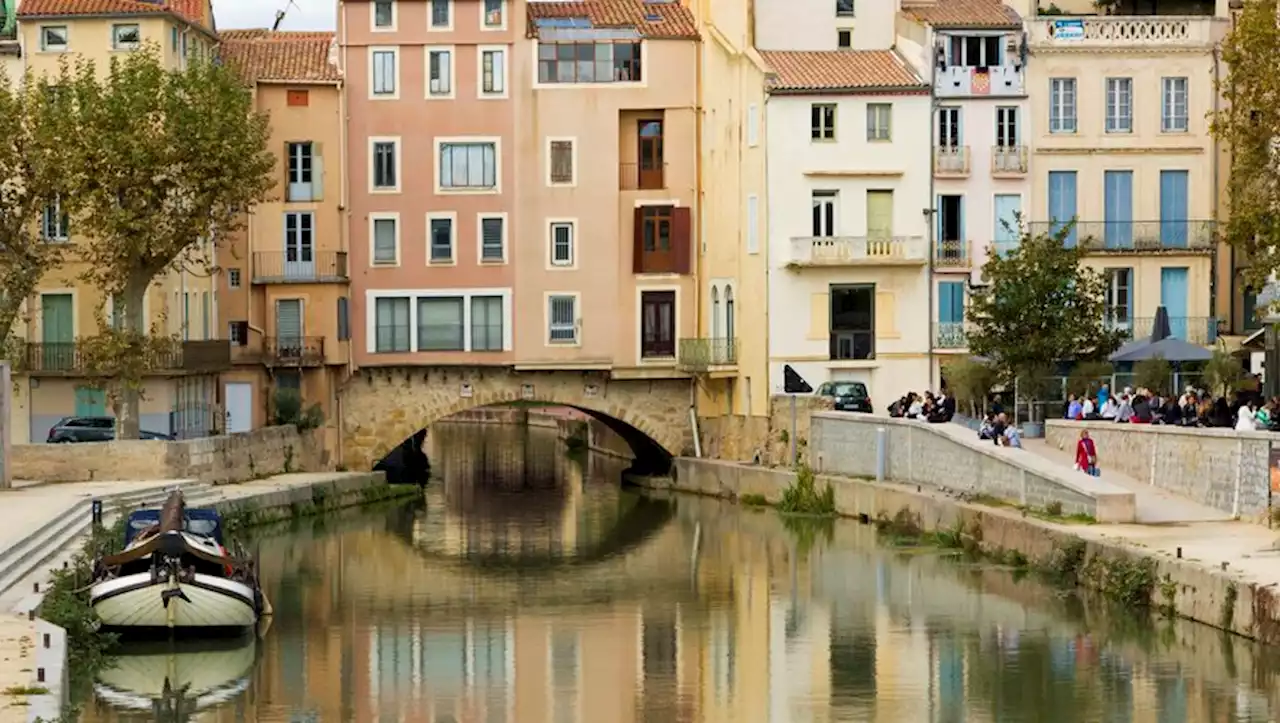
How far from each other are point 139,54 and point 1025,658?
104 ft

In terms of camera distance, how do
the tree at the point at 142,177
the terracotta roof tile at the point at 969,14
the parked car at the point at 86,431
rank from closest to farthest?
the tree at the point at 142,177, the parked car at the point at 86,431, the terracotta roof tile at the point at 969,14

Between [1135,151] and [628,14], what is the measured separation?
45.4ft

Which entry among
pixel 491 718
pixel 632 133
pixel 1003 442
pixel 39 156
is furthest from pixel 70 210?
pixel 491 718

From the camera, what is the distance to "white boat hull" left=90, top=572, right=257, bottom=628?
134 feet

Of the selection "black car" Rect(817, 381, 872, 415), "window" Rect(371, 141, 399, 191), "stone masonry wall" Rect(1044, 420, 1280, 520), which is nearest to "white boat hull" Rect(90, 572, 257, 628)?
"stone masonry wall" Rect(1044, 420, 1280, 520)

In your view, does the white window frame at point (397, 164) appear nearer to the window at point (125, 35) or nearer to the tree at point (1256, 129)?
the window at point (125, 35)

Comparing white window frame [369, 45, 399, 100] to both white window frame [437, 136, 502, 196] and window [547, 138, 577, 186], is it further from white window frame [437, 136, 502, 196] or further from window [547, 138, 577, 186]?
window [547, 138, 577, 186]

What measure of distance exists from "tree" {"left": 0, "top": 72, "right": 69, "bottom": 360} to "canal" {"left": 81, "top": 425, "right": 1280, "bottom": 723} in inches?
330

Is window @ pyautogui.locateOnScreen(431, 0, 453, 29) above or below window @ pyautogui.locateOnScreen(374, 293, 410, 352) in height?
above

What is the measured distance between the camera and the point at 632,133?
7244cm

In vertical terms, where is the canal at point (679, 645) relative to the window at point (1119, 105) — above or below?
below

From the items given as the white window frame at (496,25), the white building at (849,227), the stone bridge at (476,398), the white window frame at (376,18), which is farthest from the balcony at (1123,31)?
the white window frame at (376,18)

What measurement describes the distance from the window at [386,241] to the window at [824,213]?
11463mm

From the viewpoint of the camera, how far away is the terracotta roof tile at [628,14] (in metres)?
72.3
